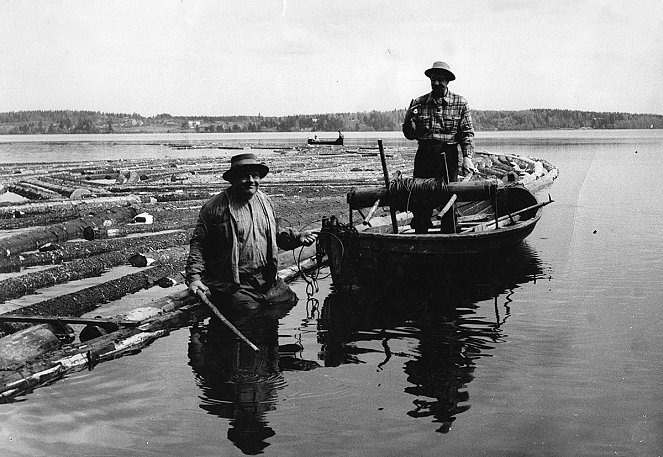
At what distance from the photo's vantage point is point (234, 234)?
894cm

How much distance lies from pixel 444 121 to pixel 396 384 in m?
5.57

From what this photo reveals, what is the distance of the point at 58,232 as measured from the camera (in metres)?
15.4

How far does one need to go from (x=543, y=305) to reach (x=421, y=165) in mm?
2947

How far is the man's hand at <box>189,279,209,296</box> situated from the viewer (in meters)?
8.59

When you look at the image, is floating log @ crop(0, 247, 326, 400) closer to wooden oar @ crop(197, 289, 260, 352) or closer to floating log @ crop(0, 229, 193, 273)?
wooden oar @ crop(197, 289, 260, 352)

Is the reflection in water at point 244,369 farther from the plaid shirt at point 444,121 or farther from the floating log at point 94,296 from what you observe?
the plaid shirt at point 444,121

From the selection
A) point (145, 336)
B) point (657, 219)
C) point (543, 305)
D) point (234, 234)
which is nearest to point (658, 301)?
point (543, 305)

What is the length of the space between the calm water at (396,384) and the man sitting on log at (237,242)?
0.52 meters

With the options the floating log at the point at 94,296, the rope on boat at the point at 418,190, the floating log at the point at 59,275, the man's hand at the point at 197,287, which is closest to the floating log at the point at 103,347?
the man's hand at the point at 197,287

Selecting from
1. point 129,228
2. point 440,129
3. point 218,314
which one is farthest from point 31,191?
point 218,314

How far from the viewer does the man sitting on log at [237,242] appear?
29.2 feet

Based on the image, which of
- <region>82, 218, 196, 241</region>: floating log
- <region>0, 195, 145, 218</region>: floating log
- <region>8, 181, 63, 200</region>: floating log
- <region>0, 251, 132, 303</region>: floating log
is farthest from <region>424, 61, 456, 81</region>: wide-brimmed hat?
<region>8, 181, 63, 200</region>: floating log

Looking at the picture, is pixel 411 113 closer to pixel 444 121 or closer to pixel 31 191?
pixel 444 121

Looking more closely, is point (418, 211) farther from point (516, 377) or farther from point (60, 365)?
point (60, 365)
